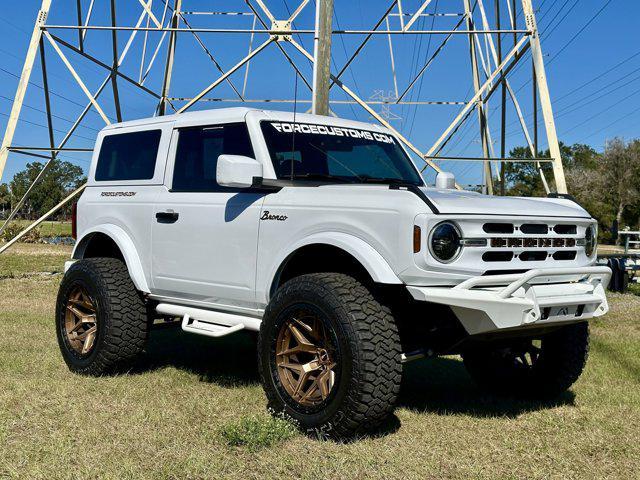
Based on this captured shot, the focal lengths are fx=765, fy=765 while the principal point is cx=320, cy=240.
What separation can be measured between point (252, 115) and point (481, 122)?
1162cm

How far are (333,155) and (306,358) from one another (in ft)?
5.56

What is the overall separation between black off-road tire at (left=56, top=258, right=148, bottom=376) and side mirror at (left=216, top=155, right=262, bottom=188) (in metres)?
1.74

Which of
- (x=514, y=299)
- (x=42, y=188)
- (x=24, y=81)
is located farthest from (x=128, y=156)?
(x=42, y=188)

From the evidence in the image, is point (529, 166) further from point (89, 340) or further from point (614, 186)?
point (89, 340)

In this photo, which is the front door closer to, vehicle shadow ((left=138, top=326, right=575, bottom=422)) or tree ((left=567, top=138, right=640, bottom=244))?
vehicle shadow ((left=138, top=326, right=575, bottom=422))

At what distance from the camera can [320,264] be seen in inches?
209

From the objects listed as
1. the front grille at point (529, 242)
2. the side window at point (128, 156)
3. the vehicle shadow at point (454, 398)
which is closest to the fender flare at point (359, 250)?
the front grille at point (529, 242)

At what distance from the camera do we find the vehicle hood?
443 centimetres

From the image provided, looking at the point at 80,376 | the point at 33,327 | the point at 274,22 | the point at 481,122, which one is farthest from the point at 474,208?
the point at 481,122

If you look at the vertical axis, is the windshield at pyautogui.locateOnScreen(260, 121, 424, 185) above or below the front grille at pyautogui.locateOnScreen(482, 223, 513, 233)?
above

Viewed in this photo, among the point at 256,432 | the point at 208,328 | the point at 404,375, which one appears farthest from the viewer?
the point at 404,375

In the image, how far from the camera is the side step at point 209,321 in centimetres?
542

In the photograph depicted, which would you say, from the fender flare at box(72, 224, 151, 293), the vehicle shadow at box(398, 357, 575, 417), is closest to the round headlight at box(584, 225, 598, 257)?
the vehicle shadow at box(398, 357, 575, 417)

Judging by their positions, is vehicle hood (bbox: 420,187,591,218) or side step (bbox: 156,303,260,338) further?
side step (bbox: 156,303,260,338)
